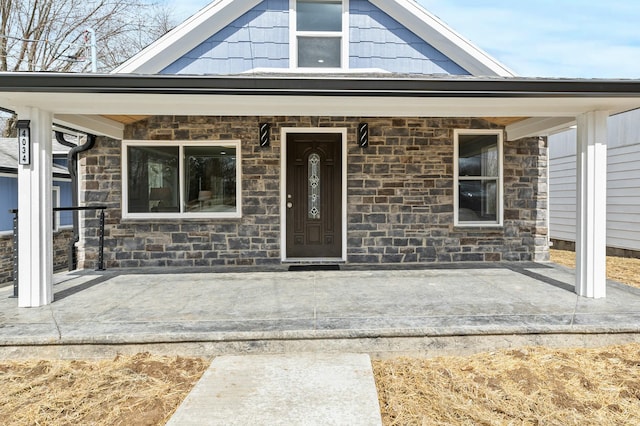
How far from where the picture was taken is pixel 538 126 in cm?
553

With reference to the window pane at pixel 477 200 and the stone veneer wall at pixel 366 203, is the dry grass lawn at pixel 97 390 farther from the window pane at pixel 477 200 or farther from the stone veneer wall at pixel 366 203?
the window pane at pixel 477 200

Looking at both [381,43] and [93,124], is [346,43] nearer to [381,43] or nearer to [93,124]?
[381,43]

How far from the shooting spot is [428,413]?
8.27ft

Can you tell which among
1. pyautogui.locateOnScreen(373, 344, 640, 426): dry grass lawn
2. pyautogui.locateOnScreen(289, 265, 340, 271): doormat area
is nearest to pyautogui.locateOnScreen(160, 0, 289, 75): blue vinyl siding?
pyautogui.locateOnScreen(289, 265, 340, 271): doormat area

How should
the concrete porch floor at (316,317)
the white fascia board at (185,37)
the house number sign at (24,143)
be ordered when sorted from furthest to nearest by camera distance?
the white fascia board at (185,37) → the house number sign at (24,143) → the concrete porch floor at (316,317)

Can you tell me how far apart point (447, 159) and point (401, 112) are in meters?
2.31

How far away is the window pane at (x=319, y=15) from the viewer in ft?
22.3

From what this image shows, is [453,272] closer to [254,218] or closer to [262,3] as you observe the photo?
[254,218]

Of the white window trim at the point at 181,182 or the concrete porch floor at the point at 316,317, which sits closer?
the concrete porch floor at the point at 316,317

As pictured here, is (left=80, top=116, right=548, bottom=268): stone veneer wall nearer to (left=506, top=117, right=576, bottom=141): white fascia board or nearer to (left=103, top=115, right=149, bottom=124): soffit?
(left=103, top=115, right=149, bottom=124): soffit

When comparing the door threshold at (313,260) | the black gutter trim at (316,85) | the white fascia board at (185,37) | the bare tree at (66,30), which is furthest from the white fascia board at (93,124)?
the bare tree at (66,30)

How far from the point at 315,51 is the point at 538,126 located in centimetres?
370

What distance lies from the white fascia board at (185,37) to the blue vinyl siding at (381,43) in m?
1.72

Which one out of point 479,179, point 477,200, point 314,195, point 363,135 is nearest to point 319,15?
point 363,135
